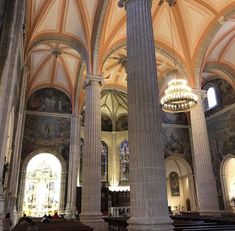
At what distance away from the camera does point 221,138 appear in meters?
18.5

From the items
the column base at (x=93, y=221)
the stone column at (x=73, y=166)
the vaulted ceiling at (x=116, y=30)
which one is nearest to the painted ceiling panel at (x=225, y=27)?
the vaulted ceiling at (x=116, y=30)

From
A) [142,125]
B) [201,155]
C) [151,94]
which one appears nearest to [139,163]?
[142,125]

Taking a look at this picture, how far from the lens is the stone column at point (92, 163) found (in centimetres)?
966

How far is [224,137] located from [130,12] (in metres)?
14.5

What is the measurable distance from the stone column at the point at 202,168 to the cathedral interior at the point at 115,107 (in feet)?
0.15

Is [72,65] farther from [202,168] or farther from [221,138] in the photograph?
[221,138]

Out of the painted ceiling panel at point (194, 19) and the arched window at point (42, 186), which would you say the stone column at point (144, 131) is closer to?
the painted ceiling panel at point (194, 19)

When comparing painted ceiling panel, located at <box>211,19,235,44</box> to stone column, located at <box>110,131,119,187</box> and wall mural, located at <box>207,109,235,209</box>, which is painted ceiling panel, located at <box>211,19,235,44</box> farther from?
stone column, located at <box>110,131,119,187</box>

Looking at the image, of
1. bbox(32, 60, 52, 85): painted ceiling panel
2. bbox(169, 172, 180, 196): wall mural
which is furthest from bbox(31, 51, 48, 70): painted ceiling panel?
bbox(169, 172, 180, 196): wall mural

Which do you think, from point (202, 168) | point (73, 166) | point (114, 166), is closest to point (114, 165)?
point (114, 166)

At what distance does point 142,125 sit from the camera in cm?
539

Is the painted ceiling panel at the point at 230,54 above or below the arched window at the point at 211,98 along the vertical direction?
above

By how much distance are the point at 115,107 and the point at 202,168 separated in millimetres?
13985

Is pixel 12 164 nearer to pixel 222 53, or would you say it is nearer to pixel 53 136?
pixel 53 136
